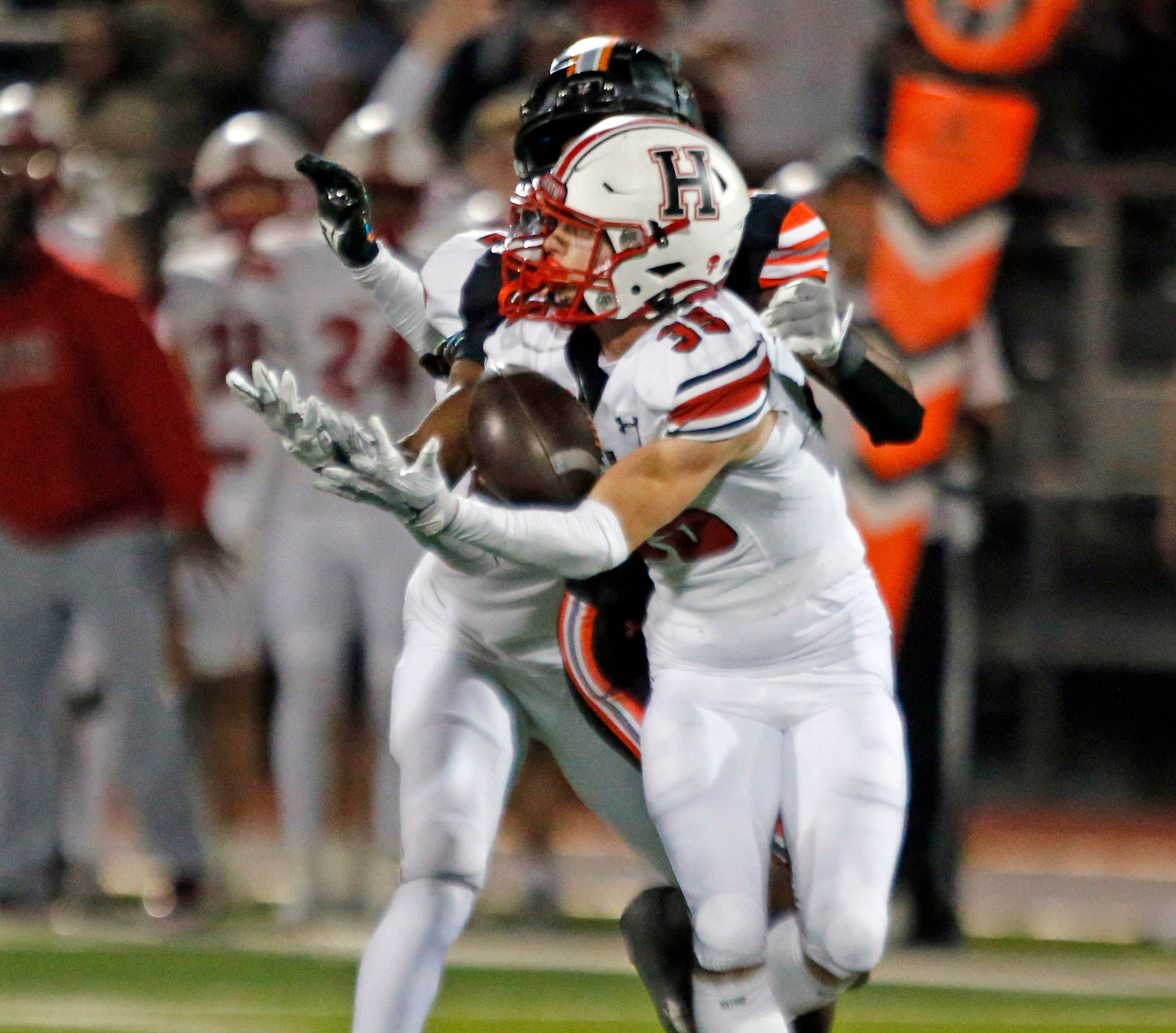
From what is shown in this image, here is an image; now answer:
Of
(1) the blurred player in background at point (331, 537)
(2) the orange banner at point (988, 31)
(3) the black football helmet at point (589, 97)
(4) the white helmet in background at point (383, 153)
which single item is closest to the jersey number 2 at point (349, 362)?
(1) the blurred player in background at point (331, 537)

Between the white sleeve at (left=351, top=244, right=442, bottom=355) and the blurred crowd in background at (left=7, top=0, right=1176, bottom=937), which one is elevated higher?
the white sleeve at (left=351, top=244, right=442, bottom=355)

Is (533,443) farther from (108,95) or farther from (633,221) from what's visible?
(108,95)

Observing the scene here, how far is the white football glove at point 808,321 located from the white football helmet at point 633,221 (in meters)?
0.11

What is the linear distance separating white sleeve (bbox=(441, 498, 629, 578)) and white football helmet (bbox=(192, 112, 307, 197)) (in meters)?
3.29

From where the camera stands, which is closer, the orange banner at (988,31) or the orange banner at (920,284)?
the orange banner at (920,284)

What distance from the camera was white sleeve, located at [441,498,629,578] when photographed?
9.87 ft

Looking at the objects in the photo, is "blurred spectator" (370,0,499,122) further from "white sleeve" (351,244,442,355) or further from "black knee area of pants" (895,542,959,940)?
"white sleeve" (351,244,442,355)

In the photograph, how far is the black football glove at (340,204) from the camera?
12.4ft

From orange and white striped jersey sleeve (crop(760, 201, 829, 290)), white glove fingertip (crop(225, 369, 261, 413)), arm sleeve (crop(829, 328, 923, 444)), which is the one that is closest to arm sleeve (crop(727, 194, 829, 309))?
orange and white striped jersey sleeve (crop(760, 201, 829, 290))

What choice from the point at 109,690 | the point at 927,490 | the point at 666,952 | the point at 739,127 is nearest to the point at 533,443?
the point at 666,952

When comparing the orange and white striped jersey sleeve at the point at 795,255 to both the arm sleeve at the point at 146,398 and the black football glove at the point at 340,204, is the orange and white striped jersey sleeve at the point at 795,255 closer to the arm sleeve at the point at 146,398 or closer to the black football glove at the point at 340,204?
the black football glove at the point at 340,204

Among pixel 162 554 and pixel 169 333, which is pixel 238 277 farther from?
pixel 162 554

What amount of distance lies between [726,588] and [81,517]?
8.68 ft

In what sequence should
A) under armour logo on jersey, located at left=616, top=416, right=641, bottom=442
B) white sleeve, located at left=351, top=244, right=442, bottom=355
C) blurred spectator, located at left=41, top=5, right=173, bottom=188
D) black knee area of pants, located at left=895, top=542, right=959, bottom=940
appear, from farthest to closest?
blurred spectator, located at left=41, top=5, right=173, bottom=188 → black knee area of pants, located at left=895, top=542, right=959, bottom=940 → white sleeve, located at left=351, top=244, right=442, bottom=355 → under armour logo on jersey, located at left=616, top=416, right=641, bottom=442
